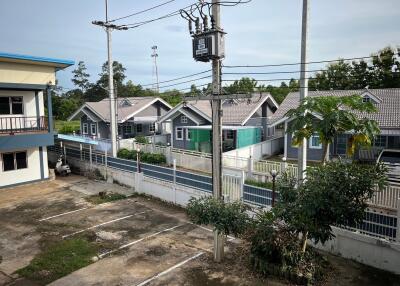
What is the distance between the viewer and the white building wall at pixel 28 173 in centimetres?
1760

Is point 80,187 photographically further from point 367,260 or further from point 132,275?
point 367,260

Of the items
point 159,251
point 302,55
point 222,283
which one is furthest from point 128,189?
point 302,55

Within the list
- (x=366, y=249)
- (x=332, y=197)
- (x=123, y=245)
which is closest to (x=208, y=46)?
(x=332, y=197)

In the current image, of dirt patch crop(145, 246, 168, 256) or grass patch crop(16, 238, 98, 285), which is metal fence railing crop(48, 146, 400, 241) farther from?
grass patch crop(16, 238, 98, 285)

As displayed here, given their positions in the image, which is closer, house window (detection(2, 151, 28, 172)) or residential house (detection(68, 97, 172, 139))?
house window (detection(2, 151, 28, 172))

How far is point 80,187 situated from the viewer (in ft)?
56.8

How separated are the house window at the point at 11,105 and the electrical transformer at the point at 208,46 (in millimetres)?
14122

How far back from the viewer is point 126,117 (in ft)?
98.0

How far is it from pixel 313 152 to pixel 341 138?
2.19 m

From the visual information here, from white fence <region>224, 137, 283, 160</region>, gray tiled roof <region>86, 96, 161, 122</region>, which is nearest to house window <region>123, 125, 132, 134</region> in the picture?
gray tiled roof <region>86, 96, 161, 122</region>

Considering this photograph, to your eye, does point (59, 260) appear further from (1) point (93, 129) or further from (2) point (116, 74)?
(2) point (116, 74)

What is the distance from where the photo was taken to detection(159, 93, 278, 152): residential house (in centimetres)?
2391

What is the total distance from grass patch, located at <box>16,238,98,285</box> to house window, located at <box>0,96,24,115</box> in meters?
10.8

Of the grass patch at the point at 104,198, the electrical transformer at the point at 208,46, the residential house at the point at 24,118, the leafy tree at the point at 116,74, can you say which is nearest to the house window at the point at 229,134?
the grass patch at the point at 104,198
